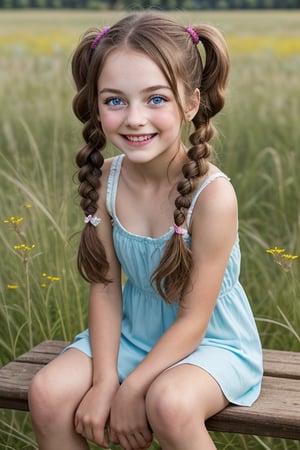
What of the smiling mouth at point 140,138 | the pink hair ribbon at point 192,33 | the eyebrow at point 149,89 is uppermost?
the pink hair ribbon at point 192,33

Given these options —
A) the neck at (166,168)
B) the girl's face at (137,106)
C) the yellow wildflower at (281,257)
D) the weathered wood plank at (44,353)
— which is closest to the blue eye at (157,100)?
the girl's face at (137,106)

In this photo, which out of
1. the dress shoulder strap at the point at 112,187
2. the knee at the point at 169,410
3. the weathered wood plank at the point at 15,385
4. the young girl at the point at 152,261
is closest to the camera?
the knee at the point at 169,410

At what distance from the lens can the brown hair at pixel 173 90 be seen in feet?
6.29

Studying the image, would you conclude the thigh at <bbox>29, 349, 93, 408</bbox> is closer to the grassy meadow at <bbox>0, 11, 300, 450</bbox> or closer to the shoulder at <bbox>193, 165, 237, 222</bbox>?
the grassy meadow at <bbox>0, 11, 300, 450</bbox>

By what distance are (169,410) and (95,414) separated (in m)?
0.19

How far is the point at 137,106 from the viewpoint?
1880mm

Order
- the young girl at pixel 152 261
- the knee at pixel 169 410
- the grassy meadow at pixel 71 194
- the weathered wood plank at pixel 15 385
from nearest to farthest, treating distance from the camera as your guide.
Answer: the knee at pixel 169 410
the young girl at pixel 152 261
the weathered wood plank at pixel 15 385
the grassy meadow at pixel 71 194

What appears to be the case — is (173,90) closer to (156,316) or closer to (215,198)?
(215,198)

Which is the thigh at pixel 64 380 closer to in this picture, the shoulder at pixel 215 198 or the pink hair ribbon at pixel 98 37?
the shoulder at pixel 215 198

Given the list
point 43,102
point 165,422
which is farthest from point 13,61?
point 165,422

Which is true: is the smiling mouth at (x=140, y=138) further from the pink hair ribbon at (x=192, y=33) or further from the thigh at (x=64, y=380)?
the thigh at (x=64, y=380)

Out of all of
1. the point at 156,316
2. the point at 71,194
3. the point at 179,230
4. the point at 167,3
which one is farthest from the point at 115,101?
the point at 167,3

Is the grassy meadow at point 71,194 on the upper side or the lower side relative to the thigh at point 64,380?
lower

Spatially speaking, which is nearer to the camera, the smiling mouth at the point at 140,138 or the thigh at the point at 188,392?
the thigh at the point at 188,392
